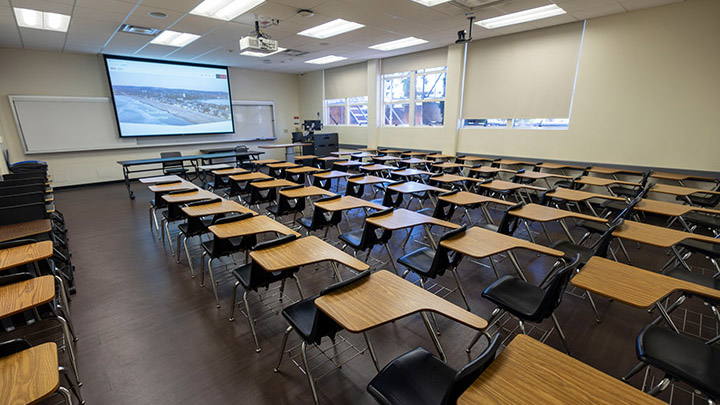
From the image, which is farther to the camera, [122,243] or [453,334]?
[122,243]

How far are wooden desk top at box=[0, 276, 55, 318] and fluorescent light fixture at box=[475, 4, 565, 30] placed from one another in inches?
276

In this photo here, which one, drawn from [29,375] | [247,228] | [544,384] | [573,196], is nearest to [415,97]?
[573,196]

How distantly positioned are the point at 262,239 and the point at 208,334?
2.02 metres

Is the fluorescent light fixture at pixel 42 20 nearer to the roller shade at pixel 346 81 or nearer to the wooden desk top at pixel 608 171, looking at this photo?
the roller shade at pixel 346 81

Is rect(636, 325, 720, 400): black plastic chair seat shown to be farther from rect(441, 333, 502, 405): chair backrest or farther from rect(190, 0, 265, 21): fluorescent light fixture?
rect(190, 0, 265, 21): fluorescent light fixture

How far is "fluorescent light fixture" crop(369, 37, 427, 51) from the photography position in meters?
7.16

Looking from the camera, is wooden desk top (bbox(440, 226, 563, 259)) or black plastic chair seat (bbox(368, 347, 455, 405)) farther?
wooden desk top (bbox(440, 226, 563, 259))

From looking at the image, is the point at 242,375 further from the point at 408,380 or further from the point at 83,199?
the point at 83,199

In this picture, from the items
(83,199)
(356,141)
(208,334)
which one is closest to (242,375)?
(208,334)

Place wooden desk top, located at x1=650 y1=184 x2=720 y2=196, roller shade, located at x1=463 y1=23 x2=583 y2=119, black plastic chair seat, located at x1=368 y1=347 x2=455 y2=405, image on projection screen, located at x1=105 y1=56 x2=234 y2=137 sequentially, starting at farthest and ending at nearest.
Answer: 1. image on projection screen, located at x1=105 y1=56 x2=234 y2=137
2. roller shade, located at x1=463 y1=23 x2=583 y2=119
3. wooden desk top, located at x1=650 y1=184 x2=720 y2=196
4. black plastic chair seat, located at x1=368 y1=347 x2=455 y2=405

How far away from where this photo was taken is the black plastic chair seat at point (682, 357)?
1474 mm

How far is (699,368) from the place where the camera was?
1559 mm

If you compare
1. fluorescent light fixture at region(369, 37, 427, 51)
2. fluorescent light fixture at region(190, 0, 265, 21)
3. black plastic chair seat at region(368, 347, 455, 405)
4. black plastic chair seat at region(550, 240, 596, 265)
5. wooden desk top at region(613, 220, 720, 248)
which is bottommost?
black plastic chair seat at region(368, 347, 455, 405)

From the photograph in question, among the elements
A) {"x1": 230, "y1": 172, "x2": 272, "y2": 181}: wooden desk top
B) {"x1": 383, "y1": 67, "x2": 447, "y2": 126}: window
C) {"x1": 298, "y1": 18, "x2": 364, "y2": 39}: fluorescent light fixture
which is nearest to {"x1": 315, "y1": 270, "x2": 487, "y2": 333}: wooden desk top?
{"x1": 230, "y1": 172, "x2": 272, "y2": 181}: wooden desk top
